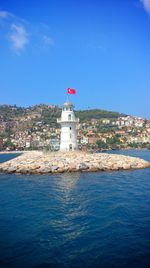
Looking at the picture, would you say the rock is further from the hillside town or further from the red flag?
the hillside town

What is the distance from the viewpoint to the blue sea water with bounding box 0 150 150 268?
41.2 ft

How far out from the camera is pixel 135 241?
14125 mm

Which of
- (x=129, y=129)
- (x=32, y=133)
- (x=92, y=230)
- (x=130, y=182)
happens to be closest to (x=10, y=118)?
(x=32, y=133)

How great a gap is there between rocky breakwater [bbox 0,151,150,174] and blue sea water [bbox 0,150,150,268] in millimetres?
7827

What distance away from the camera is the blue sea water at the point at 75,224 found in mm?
12547

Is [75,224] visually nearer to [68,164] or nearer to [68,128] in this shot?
[68,164]

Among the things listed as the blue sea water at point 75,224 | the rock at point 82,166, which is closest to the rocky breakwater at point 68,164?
the rock at point 82,166

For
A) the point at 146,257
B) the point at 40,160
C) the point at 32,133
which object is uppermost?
the point at 32,133

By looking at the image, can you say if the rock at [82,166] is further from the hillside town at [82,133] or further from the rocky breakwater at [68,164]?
the hillside town at [82,133]

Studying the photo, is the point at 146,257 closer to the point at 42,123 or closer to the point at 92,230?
the point at 92,230

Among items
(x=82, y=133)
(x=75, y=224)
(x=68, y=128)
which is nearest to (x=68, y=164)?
(x=68, y=128)

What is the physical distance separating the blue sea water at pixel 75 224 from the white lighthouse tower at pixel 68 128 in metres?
16.4

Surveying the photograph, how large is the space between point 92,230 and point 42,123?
17052 cm

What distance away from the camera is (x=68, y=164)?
1491 inches
